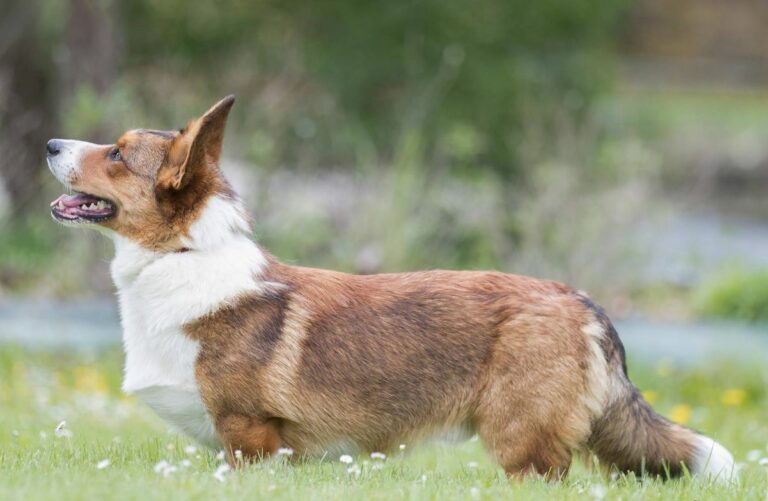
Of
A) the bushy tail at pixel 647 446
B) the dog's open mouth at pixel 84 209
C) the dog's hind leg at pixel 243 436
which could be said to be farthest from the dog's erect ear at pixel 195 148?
the bushy tail at pixel 647 446

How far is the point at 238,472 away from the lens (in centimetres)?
511

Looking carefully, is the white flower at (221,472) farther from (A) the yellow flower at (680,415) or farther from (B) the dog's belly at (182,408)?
(A) the yellow flower at (680,415)

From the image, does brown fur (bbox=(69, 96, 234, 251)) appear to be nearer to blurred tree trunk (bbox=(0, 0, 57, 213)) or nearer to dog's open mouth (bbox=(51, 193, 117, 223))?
dog's open mouth (bbox=(51, 193, 117, 223))

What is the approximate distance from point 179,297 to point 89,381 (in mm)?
4906

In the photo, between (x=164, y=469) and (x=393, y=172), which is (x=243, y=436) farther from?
(x=393, y=172)

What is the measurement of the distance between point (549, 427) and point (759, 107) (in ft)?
95.1

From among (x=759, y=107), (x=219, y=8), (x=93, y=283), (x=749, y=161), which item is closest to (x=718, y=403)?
(x=93, y=283)

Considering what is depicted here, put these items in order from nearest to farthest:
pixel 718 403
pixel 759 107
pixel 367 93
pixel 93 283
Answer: pixel 718 403 → pixel 93 283 → pixel 367 93 → pixel 759 107

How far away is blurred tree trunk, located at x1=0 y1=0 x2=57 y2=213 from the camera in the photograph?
17219 millimetres

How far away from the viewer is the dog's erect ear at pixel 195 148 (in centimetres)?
552

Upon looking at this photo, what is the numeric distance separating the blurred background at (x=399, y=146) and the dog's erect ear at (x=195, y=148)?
20.0ft

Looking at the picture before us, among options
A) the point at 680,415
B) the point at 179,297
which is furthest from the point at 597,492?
the point at 680,415

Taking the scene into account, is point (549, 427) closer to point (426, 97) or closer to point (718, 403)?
point (718, 403)

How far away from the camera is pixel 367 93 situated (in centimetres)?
1745
